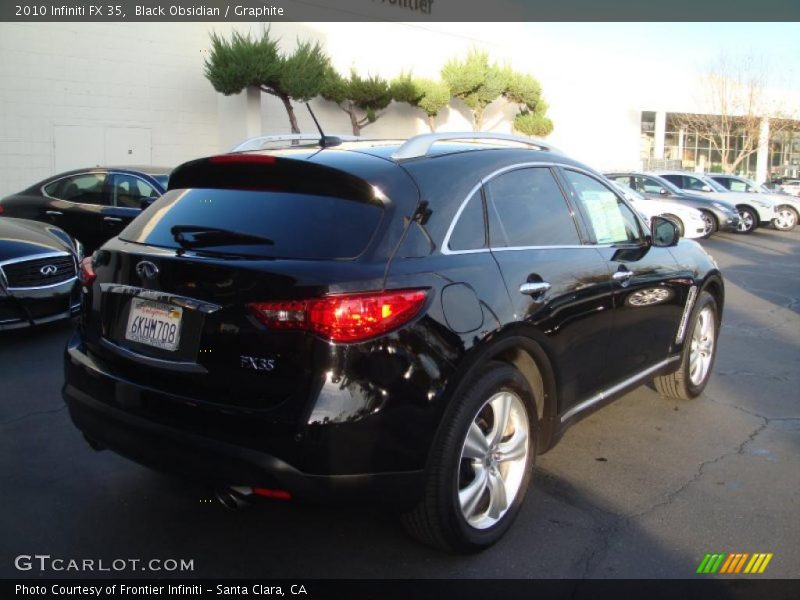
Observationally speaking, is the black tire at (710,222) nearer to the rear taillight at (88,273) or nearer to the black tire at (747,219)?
the black tire at (747,219)

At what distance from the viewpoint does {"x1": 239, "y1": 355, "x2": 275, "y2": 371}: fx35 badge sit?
109 inches

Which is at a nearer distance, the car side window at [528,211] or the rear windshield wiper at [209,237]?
the rear windshield wiper at [209,237]

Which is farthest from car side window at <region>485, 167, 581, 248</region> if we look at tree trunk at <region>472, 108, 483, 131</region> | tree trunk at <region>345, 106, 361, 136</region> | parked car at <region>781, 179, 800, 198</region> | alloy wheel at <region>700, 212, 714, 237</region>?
parked car at <region>781, 179, 800, 198</region>

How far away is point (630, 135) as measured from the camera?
Result: 1487 inches

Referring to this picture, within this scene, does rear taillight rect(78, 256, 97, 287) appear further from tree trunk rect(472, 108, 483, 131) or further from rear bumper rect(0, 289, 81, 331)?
tree trunk rect(472, 108, 483, 131)

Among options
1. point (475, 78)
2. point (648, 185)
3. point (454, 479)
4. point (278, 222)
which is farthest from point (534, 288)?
point (475, 78)

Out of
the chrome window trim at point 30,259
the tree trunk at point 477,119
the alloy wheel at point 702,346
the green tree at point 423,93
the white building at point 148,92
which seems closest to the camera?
the alloy wheel at point 702,346

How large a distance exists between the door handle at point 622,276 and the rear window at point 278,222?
1776mm

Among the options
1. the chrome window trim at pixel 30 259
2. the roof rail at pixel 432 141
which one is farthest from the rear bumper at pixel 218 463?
the chrome window trim at pixel 30 259

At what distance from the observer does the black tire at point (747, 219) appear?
2088 centimetres

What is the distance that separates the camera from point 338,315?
2.75 m

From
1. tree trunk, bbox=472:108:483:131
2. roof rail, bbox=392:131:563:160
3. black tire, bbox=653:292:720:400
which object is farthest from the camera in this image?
tree trunk, bbox=472:108:483:131

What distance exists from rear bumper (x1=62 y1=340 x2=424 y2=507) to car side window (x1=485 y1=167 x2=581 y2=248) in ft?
4.14

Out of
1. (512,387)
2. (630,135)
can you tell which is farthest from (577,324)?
(630,135)
